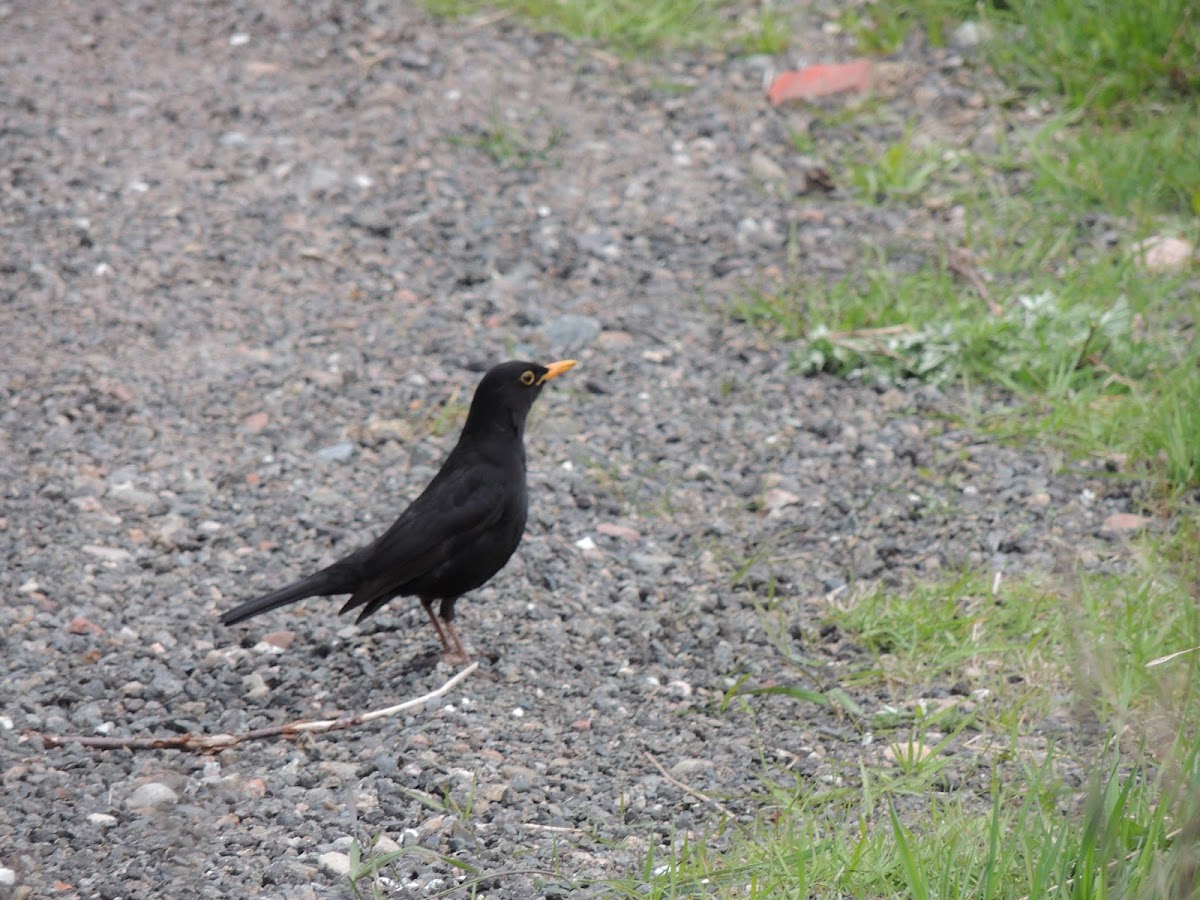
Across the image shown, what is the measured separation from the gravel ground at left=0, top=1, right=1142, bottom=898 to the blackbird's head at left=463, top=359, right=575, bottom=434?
22.7 inches

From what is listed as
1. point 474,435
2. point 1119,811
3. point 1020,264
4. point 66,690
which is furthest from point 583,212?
point 1119,811

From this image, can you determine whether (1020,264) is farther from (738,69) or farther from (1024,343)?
(738,69)

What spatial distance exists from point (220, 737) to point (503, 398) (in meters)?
1.39

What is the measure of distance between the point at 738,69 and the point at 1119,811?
19.3 ft

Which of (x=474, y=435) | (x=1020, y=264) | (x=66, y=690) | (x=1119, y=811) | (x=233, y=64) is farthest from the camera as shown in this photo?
(x=233, y=64)

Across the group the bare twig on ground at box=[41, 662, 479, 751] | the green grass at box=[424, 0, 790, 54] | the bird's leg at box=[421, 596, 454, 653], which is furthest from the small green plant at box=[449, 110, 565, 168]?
the bare twig on ground at box=[41, 662, 479, 751]

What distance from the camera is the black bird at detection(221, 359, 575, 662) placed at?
14.3ft

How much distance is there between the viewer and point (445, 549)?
171 inches

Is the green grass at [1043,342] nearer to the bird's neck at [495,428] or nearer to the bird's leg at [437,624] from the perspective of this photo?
the bird's neck at [495,428]

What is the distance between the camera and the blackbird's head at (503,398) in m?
4.67

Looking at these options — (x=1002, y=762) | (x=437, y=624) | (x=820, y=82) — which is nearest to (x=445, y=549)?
(x=437, y=624)

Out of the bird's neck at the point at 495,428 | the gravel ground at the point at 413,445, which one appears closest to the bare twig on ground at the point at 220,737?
the gravel ground at the point at 413,445

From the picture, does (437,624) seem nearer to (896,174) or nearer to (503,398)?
(503,398)

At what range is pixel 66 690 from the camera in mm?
4141
